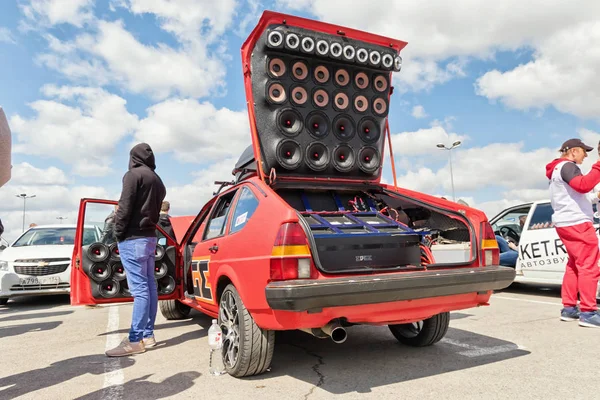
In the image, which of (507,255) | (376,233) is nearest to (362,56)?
(376,233)

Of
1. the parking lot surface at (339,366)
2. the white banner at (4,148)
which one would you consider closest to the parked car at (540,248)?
the parking lot surface at (339,366)

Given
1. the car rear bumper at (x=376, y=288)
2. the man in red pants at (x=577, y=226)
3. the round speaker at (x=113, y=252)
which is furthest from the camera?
the round speaker at (x=113, y=252)

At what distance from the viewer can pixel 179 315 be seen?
639 centimetres

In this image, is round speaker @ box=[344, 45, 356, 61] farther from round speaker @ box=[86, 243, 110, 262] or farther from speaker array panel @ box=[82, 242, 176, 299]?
round speaker @ box=[86, 243, 110, 262]

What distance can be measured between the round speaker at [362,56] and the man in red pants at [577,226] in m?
2.45

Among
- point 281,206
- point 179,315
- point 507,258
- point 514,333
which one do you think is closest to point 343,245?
point 281,206

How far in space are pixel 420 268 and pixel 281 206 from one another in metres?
1.15

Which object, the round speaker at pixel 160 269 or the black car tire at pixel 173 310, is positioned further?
the black car tire at pixel 173 310

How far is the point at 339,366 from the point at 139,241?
2221mm

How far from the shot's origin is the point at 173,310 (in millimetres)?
Result: 6312

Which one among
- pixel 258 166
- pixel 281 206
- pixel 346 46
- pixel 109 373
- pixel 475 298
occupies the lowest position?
pixel 109 373

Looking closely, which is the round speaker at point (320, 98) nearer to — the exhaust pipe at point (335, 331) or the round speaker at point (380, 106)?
the round speaker at point (380, 106)

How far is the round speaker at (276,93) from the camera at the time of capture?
444 centimetres

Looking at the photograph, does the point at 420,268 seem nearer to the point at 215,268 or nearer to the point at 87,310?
the point at 215,268
